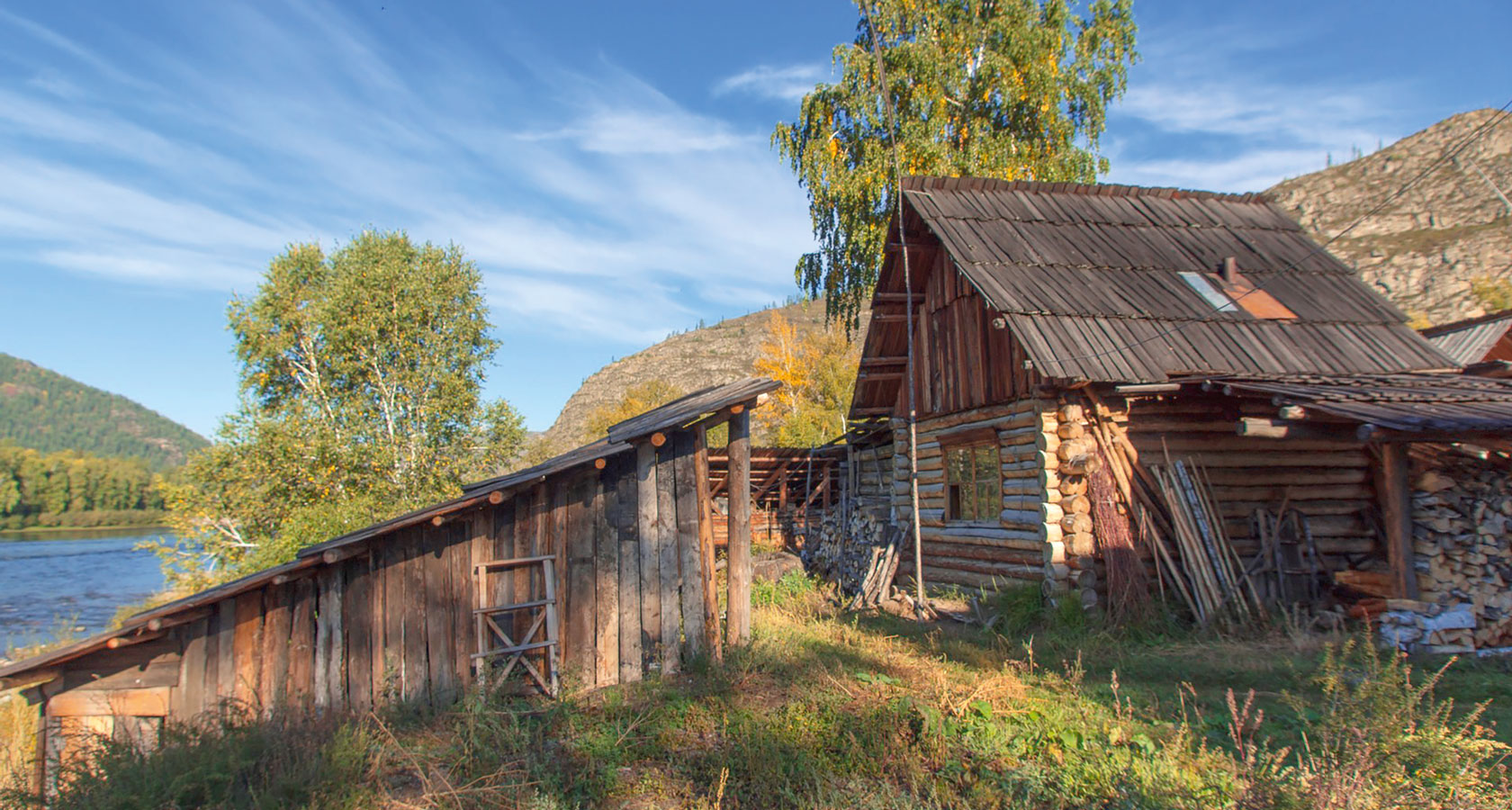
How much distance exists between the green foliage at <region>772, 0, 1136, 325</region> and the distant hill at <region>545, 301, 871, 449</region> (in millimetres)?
37399

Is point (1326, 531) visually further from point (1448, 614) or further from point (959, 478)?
point (959, 478)

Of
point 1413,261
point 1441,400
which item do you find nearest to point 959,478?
point 1441,400

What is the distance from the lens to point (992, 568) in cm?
Result: 1118

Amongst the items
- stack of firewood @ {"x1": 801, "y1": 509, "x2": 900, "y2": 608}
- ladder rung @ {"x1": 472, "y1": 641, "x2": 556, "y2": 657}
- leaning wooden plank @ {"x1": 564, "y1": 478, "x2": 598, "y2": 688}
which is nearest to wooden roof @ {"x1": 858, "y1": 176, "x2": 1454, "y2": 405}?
stack of firewood @ {"x1": 801, "y1": 509, "x2": 900, "y2": 608}

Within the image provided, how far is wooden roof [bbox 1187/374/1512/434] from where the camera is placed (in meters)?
7.11

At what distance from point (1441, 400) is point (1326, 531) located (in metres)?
2.45

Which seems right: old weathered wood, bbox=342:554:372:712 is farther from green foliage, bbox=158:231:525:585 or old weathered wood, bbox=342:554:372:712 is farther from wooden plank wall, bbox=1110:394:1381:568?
green foliage, bbox=158:231:525:585

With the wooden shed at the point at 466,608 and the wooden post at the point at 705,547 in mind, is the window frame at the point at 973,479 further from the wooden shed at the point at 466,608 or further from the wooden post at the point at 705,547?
the wooden post at the point at 705,547

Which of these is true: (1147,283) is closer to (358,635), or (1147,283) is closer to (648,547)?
(648,547)

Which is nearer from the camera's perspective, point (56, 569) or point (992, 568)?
point (992, 568)

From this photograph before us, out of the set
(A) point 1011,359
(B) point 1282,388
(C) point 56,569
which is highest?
(A) point 1011,359

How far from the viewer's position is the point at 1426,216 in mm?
53062

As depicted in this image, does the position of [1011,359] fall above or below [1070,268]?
below

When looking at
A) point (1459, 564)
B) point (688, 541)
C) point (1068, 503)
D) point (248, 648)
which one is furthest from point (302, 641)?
point (1459, 564)
